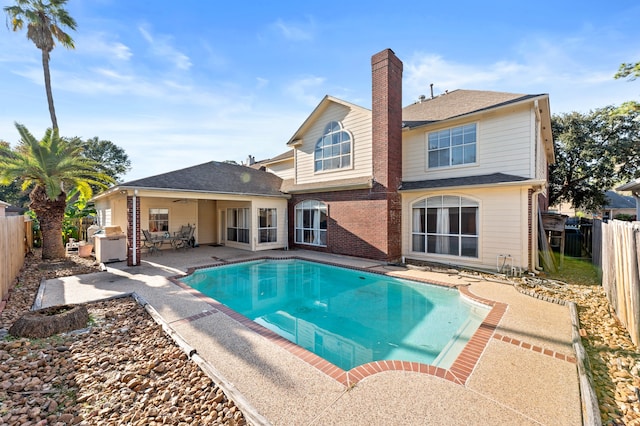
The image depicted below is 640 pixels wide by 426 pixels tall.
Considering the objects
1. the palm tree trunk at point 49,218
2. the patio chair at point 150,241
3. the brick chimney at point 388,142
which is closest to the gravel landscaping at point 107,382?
→ the palm tree trunk at point 49,218

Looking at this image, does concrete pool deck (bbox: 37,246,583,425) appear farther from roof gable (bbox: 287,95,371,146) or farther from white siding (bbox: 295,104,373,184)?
roof gable (bbox: 287,95,371,146)

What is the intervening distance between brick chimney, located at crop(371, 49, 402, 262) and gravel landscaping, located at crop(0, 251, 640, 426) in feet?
23.0

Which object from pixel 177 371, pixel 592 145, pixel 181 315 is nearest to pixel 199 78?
pixel 181 315

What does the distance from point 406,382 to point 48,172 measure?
1512cm

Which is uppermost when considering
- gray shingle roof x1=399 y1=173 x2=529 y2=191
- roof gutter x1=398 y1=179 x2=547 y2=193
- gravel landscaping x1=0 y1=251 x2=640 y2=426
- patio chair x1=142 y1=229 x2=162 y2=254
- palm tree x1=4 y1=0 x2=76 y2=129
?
palm tree x1=4 y1=0 x2=76 y2=129

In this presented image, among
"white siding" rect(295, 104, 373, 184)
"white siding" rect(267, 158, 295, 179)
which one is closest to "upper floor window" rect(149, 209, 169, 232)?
"white siding" rect(267, 158, 295, 179)

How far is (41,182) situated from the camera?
1159cm

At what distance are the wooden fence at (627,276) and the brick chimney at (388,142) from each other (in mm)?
6918

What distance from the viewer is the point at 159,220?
1650 centimetres

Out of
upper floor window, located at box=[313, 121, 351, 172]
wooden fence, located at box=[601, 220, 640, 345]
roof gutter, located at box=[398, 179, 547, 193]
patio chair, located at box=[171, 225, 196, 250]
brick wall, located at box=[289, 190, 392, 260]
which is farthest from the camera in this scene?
patio chair, located at box=[171, 225, 196, 250]

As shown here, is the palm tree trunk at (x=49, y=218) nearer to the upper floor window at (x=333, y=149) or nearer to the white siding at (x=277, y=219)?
the white siding at (x=277, y=219)

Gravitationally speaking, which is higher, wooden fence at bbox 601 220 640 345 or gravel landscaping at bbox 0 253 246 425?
wooden fence at bbox 601 220 640 345

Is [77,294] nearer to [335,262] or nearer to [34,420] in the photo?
[34,420]

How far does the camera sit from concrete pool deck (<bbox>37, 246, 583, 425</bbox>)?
3.07 meters
